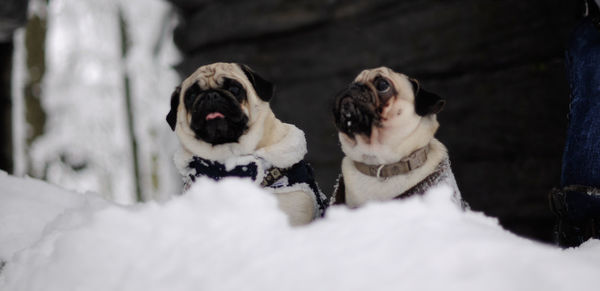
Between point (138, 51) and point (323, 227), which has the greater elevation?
point (323, 227)

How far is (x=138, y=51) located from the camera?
7.91 m

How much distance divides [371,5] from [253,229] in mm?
2889

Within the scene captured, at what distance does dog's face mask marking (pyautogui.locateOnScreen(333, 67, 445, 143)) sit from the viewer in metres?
1.72

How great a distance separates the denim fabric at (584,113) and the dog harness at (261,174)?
3.85 feet

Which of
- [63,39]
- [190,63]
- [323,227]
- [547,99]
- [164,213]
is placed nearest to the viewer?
[323,227]

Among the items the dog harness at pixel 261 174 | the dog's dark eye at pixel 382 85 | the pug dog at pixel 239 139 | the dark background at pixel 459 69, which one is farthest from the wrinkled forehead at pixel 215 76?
the dark background at pixel 459 69

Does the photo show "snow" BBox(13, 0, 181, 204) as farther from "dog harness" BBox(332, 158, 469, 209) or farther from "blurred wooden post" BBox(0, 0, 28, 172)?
"dog harness" BBox(332, 158, 469, 209)

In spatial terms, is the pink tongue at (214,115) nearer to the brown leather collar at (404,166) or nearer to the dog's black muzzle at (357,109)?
the dog's black muzzle at (357,109)

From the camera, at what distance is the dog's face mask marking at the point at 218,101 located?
1741 millimetres

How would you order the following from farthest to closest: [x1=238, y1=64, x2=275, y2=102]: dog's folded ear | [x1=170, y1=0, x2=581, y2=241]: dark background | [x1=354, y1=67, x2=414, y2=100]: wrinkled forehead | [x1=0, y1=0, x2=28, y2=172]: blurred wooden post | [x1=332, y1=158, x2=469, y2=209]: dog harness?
[x1=0, y1=0, x2=28, y2=172]: blurred wooden post → [x1=170, y1=0, x2=581, y2=241]: dark background → [x1=238, y1=64, x2=275, y2=102]: dog's folded ear → [x1=354, y1=67, x2=414, y2=100]: wrinkled forehead → [x1=332, y1=158, x2=469, y2=209]: dog harness

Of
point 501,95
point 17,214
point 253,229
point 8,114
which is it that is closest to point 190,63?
point 8,114

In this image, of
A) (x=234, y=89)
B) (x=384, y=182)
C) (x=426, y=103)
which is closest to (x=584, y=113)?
(x=426, y=103)

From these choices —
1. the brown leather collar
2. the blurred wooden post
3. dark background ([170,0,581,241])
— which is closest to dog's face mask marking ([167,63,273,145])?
the brown leather collar

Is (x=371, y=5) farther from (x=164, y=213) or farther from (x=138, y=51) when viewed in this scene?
(x=138, y=51)
